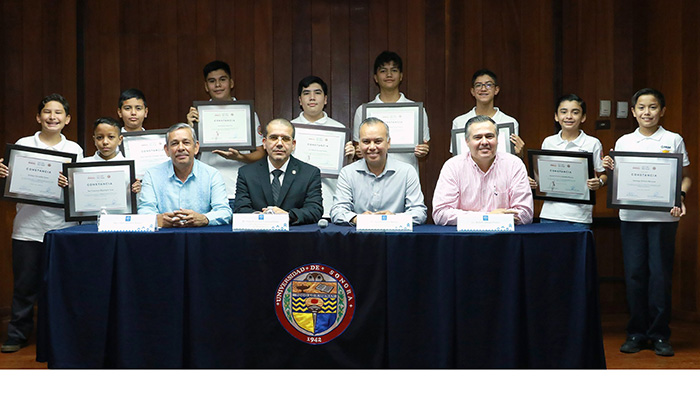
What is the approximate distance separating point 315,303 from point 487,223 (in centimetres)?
95

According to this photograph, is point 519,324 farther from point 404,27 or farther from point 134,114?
point 404,27

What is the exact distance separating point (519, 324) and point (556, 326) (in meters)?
0.18

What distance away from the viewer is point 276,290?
3.16 metres

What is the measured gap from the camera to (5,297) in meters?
5.48

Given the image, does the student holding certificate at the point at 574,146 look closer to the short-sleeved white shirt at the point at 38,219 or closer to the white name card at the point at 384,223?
the white name card at the point at 384,223

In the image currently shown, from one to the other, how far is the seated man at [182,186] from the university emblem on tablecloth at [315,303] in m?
0.71

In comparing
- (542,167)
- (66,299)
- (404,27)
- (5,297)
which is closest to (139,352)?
(66,299)

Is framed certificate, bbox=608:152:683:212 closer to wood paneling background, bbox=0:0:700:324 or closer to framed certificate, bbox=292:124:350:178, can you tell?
framed certificate, bbox=292:124:350:178

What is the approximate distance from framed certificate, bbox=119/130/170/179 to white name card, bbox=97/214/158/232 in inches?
37.3

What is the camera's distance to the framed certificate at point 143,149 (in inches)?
162

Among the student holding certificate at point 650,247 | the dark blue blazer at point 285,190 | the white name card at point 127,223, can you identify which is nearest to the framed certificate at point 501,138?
the student holding certificate at point 650,247

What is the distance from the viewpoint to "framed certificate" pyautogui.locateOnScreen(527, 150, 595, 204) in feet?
12.3

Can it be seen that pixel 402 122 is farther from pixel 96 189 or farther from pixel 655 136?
pixel 96 189

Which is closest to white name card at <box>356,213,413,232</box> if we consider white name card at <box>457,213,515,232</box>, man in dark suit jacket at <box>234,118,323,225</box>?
white name card at <box>457,213,515,232</box>
